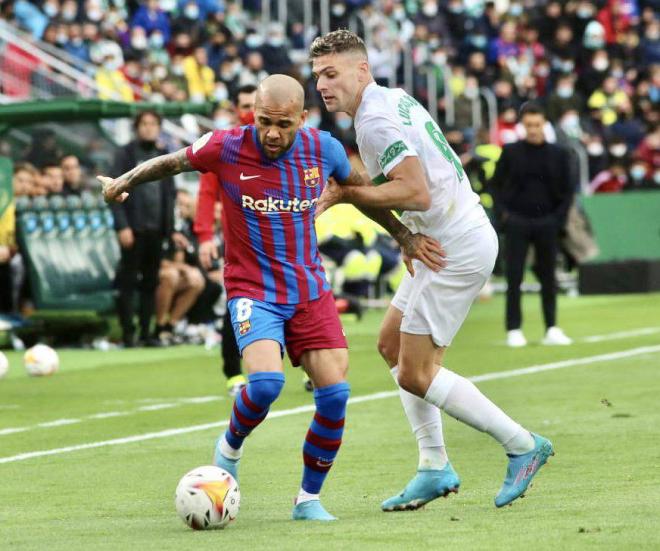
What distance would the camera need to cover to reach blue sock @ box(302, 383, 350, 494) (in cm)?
761

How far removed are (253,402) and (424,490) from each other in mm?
902

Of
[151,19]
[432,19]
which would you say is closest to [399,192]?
[151,19]

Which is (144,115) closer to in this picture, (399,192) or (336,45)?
(336,45)

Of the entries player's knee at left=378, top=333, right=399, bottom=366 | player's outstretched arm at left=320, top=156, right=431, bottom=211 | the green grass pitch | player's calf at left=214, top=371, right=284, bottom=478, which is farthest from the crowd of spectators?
player's outstretched arm at left=320, top=156, right=431, bottom=211

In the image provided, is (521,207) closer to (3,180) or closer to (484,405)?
(3,180)

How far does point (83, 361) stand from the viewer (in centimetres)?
1720

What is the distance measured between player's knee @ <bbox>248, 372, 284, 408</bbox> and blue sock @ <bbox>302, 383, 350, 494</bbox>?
0.19 meters

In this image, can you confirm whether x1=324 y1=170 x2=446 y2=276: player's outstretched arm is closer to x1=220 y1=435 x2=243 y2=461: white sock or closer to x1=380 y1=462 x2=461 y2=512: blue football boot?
x1=380 y1=462 x2=461 y2=512: blue football boot

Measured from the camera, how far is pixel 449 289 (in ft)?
25.9

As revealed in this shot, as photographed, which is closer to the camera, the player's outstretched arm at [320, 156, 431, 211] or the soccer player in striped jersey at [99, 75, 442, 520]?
the player's outstretched arm at [320, 156, 431, 211]

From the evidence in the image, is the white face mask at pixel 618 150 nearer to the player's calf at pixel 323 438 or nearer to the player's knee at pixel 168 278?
the player's knee at pixel 168 278

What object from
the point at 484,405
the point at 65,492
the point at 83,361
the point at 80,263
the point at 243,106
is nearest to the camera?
the point at 484,405

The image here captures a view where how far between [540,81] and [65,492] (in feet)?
89.5

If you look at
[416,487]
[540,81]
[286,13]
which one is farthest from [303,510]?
[540,81]
